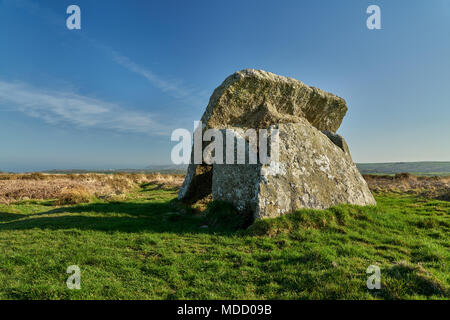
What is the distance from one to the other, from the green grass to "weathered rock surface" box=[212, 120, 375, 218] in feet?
1.50

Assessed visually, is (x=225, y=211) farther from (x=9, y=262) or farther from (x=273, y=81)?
(x=273, y=81)

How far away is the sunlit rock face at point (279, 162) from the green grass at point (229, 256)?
61 centimetres

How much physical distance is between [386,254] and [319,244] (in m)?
1.41

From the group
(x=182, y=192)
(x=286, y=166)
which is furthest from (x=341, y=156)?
(x=182, y=192)

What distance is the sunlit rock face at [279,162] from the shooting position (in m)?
7.20

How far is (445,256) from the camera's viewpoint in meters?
4.93

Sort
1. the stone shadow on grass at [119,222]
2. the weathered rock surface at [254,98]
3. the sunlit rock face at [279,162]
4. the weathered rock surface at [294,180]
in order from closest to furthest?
1. the weathered rock surface at [294,180]
2. the sunlit rock face at [279,162]
3. the stone shadow on grass at [119,222]
4. the weathered rock surface at [254,98]

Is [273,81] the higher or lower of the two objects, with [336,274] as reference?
higher

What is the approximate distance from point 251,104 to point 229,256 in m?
7.17

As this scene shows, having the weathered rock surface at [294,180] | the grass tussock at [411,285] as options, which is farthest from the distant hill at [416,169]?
the grass tussock at [411,285]

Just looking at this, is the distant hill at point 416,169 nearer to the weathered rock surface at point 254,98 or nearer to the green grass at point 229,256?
the weathered rock surface at point 254,98

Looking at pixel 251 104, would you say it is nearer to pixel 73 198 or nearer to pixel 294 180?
pixel 294 180

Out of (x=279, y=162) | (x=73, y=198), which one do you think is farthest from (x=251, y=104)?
(x=73, y=198)

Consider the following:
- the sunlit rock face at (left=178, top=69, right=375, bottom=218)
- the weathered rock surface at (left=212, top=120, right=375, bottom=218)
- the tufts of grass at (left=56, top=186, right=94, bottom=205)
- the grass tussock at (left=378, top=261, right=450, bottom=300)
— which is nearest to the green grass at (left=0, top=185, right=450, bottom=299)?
the grass tussock at (left=378, top=261, right=450, bottom=300)
